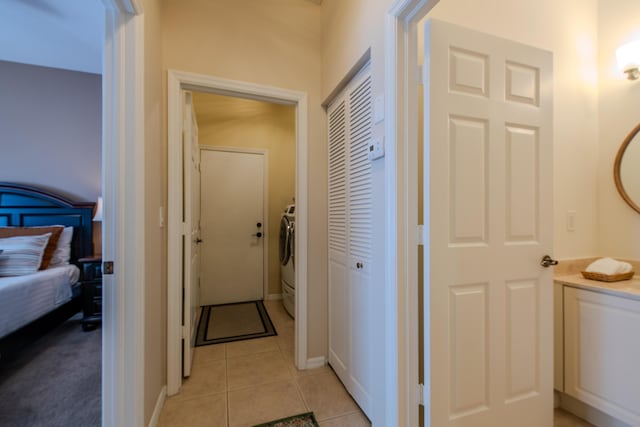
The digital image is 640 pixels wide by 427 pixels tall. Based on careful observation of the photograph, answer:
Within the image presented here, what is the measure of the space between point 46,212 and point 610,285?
473 cm

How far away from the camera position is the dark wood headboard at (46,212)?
2.63 m

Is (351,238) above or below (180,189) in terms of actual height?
below

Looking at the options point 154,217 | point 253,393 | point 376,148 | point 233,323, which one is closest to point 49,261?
point 233,323

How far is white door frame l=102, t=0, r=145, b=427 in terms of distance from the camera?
3.54 feet

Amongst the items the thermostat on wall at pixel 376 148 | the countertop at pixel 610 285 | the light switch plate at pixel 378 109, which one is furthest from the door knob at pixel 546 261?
the light switch plate at pixel 378 109

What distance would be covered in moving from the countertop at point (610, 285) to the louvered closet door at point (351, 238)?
117 centimetres

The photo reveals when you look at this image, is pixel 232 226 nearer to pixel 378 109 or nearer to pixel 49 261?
pixel 49 261

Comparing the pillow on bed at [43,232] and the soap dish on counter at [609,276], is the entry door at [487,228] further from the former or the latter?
the pillow on bed at [43,232]

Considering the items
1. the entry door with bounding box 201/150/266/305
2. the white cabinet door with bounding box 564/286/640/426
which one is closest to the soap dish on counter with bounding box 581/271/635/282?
the white cabinet door with bounding box 564/286/640/426

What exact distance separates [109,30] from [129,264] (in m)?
1.01

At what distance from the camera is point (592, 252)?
174 centimetres

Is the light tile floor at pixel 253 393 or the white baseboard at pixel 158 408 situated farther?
the light tile floor at pixel 253 393

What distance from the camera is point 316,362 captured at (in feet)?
6.40

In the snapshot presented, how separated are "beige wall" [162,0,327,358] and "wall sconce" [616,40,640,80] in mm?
1897
